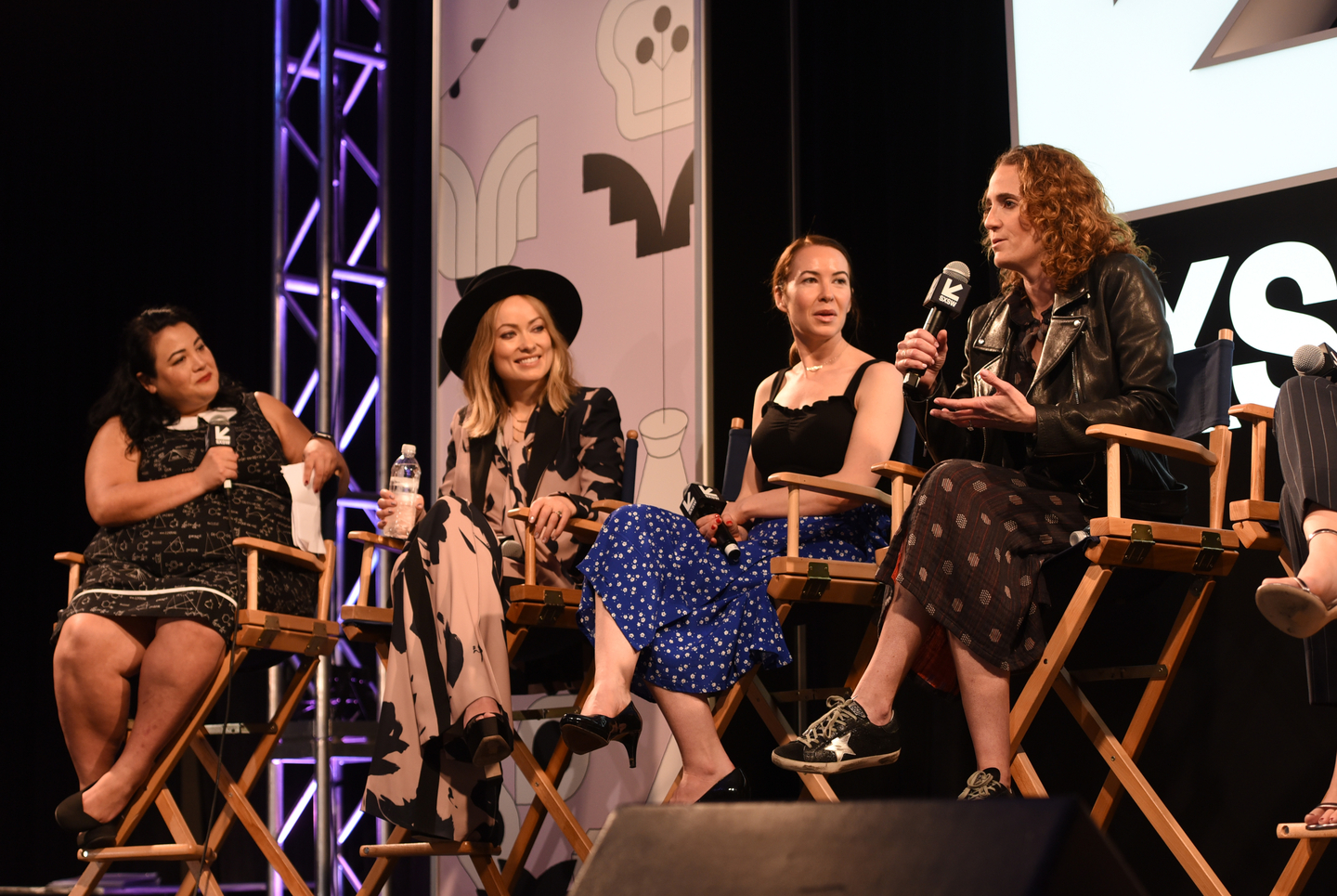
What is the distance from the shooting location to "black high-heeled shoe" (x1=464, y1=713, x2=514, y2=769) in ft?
8.81

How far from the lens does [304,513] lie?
3.57 metres

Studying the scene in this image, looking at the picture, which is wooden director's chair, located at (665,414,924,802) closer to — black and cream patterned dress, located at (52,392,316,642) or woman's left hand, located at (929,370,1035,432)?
woman's left hand, located at (929,370,1035,432)

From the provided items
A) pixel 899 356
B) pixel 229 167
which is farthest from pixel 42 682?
pixel 899 356

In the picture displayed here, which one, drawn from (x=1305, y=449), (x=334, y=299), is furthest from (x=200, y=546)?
(x=1305, y=449)

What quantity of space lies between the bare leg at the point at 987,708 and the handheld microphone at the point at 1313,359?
0.73 m

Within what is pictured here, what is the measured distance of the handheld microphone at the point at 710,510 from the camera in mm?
2947

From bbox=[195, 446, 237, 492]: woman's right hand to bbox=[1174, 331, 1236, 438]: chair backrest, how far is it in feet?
7.80

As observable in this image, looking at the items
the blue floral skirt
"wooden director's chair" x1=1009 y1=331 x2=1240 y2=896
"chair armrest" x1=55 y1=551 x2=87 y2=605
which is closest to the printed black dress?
the blue floral skirt

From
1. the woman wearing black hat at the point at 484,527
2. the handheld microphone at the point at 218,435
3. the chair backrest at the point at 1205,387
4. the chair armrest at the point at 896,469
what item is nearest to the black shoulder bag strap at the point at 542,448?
the woman wearing black hat at the point at 484,527

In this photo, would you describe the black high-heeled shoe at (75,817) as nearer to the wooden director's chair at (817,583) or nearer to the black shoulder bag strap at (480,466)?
the black shoulder bag strap at (480,466)

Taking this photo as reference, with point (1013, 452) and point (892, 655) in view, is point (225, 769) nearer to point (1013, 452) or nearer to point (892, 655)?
point (892, 655)

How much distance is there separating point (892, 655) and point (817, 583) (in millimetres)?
382

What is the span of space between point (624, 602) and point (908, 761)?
3.80ft

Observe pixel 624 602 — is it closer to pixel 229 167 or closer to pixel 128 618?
pixel 128 618
